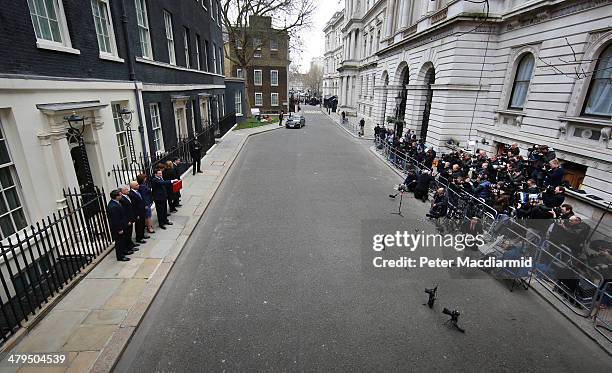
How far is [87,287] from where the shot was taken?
5508 mm

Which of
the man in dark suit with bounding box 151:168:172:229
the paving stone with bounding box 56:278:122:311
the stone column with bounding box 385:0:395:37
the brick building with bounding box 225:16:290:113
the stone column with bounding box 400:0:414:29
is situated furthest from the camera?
the brick building with bounding box 225:16:290:113

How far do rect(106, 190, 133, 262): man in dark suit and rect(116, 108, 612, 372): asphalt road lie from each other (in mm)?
1269

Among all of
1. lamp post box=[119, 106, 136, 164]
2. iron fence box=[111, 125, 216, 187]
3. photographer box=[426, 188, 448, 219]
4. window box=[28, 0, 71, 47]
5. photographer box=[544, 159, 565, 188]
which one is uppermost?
window box=[28, 0, 71, 47]

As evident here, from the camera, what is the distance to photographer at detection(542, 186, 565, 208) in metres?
7.29

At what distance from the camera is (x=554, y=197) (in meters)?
7.32

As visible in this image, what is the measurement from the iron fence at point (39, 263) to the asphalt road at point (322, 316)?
174cm

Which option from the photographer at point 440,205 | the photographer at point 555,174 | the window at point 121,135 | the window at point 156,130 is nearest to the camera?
the photographer at point 555,174

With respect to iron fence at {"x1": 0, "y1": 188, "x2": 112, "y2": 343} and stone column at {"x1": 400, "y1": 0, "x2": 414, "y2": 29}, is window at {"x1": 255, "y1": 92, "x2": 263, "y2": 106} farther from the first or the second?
iron fence at {"x1": 0, "y1": 188, "x2": 112, "y2": 343}

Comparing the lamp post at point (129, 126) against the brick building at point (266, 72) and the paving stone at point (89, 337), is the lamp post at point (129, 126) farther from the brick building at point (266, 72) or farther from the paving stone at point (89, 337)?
the brick building at point (266, 72)

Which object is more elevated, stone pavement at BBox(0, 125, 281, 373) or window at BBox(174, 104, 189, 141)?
window at BBox(174, 104, 189, 141)

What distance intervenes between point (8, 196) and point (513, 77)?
18.3 metres

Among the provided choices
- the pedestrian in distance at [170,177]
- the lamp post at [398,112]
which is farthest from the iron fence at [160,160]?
the lamp post at [398,112]

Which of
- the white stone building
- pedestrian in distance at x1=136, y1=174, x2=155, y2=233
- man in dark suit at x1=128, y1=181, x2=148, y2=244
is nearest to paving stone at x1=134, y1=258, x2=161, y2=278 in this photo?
man in dark suit at x1=128, y1=181, x2=148, y2=244

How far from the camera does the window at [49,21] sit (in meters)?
6.29
